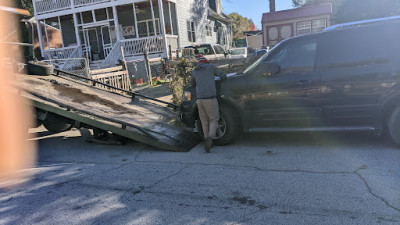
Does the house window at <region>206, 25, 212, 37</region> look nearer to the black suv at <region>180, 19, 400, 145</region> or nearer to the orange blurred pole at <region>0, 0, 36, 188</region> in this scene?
the orange blurred pole at <region>0, 0, 36, 188</region>

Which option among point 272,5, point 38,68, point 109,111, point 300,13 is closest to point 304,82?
point 109,111

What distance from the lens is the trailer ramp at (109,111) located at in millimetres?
5590

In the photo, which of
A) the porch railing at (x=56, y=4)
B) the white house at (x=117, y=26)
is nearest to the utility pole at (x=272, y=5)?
the white house at (x=117, y=26)

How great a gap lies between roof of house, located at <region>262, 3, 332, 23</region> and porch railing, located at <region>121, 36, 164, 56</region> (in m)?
11.1

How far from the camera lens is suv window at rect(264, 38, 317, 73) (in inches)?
203

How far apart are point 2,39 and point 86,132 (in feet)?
8.62

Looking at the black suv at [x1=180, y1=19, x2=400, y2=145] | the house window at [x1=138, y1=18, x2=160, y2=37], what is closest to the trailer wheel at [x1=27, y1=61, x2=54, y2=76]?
the black suv at [x1=180, y1=19, x2=400, y2=145]

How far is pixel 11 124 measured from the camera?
6.19 metres

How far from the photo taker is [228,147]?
18.7 feet

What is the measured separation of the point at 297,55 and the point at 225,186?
2.72 metres

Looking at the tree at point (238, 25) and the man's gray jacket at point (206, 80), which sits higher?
the tree at point (238, 25)

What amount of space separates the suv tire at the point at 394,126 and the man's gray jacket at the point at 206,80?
284 centimetres

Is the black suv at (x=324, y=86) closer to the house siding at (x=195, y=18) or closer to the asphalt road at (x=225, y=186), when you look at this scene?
the asphalt road at (x=225, y=186)

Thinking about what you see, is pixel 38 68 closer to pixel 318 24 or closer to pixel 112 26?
pixel 112 26
